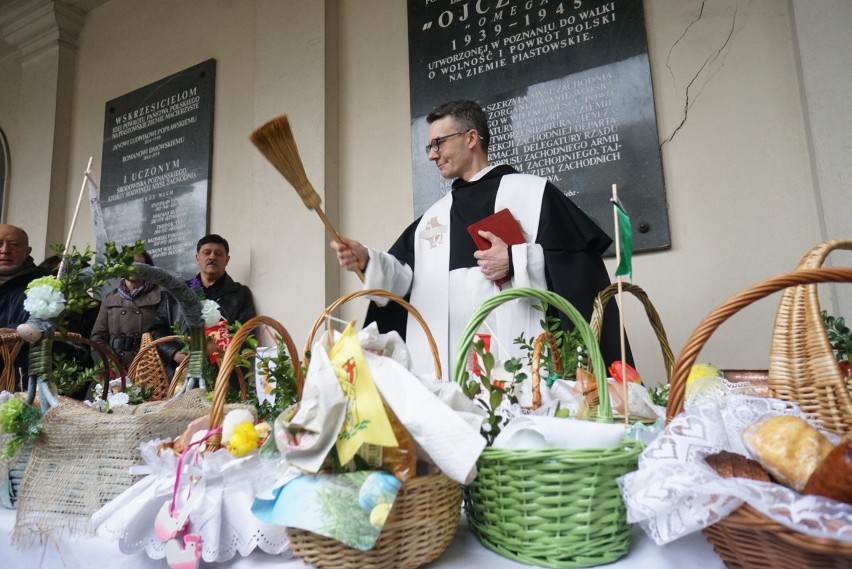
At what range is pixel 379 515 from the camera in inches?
29.1

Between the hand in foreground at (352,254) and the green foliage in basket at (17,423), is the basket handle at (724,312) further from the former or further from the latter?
the hand in foreground at (352,254)

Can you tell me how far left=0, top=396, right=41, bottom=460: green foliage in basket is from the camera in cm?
116

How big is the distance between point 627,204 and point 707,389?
73.1 inches

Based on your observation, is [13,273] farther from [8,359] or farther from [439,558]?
[439,558]

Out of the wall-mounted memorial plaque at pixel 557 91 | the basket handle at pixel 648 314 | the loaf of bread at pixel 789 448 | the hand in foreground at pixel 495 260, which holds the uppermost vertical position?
the wall-mounted memorial plaque at pixel 557 91

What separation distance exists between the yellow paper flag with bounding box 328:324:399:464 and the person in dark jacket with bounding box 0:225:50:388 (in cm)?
325

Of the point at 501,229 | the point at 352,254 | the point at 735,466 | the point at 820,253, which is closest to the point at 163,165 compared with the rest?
the point at 352,254

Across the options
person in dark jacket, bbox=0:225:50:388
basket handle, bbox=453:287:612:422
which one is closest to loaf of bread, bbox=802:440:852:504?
basket handle, bbox=453:287:612:422

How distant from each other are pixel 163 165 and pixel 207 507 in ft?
15.2

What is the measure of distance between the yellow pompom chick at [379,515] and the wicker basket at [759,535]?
1.37 ft

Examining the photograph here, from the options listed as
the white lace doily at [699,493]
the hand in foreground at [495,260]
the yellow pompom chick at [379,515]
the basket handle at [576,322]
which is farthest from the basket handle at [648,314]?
the yellow pompom chick at [379,515]

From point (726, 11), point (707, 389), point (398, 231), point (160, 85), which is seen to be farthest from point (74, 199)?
point (707, 389)

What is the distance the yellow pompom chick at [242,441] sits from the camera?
98 cm

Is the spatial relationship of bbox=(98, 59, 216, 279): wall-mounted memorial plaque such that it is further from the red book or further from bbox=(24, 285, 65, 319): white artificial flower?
bbox=(24, 285, 65, 319): white artificial flower
